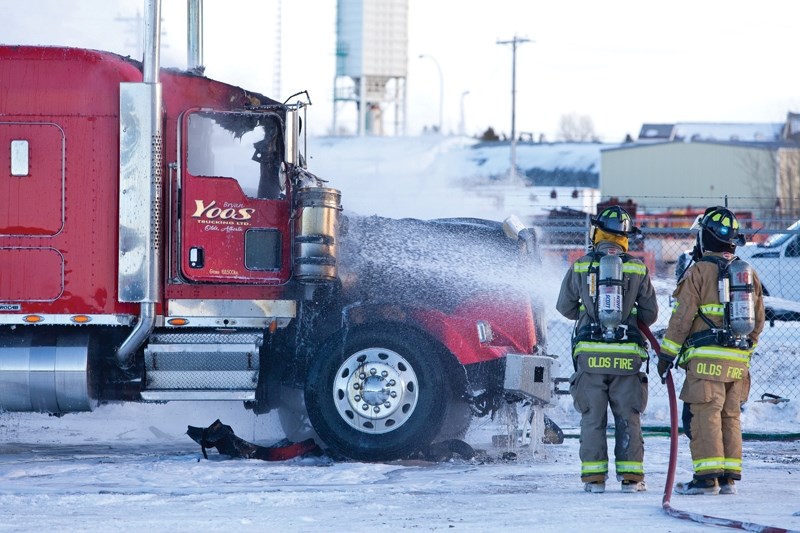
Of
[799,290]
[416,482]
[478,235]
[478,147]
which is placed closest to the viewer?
[416,482]

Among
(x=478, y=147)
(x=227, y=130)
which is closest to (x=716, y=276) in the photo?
(x=227, y=130)

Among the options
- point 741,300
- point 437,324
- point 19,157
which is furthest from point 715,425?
point 19,157

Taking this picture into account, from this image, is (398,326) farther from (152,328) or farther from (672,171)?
(672,171)

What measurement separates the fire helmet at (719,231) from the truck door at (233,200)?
295 centimetres

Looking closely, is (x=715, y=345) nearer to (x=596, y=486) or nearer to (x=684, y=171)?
(x=596, y=486)

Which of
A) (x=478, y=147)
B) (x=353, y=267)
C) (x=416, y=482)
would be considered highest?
(x=478, y=147)

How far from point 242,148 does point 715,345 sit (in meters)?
3.68

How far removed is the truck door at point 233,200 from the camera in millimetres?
8430

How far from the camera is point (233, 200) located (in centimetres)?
845

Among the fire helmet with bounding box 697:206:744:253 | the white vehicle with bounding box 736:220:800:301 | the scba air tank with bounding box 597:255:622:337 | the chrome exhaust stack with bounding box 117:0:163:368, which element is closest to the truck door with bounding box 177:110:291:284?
the chrome exhaust stack with bounding box 117:0:163:368

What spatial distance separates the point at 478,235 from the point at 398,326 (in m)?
1.13

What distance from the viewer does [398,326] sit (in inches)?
335

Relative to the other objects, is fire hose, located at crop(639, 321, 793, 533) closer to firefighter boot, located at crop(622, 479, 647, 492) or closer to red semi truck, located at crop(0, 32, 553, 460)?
firefighter boot, located at crop(622, 479, 647, 492)

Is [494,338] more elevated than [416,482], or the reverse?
[494,338]
